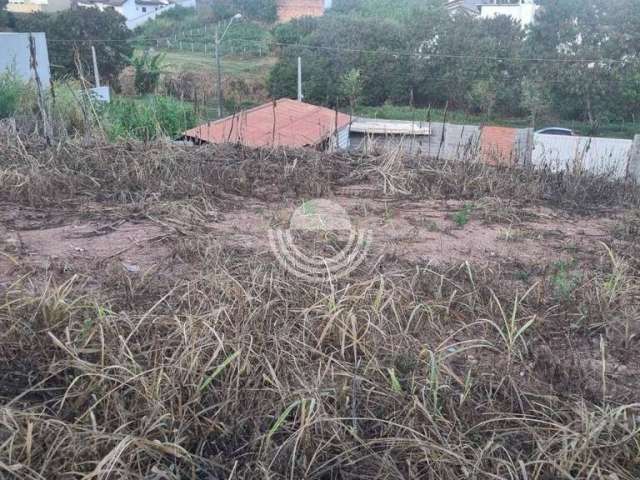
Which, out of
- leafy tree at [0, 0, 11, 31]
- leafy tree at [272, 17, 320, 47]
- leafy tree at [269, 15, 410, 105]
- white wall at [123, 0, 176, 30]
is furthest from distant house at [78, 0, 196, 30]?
leafy tree at [269, 15, 410, 105]

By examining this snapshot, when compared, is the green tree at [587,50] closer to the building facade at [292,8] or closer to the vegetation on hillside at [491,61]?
the vegetation on hillside at [491,61]

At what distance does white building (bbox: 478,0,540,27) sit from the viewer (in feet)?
87.9

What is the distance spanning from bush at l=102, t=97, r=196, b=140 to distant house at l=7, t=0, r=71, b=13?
29686 mm

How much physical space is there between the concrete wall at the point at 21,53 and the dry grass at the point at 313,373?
1124 cm

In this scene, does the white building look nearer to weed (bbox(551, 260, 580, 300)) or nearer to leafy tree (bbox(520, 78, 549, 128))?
leafy tree (bbox(520, 78, 549, 128))

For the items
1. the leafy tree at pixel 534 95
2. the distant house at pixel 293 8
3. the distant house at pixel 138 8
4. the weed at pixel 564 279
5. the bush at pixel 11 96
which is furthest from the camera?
the distant house at pixel 138 8

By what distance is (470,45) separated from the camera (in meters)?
23.5

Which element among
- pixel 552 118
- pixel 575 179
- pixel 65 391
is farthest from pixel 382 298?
pixel 552 118

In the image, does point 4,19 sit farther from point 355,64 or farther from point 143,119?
point 143,119

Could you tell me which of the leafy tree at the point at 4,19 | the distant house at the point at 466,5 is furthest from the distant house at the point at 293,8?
the leafy tree at the point at 4,19

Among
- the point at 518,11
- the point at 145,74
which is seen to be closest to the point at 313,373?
the point at 145,74

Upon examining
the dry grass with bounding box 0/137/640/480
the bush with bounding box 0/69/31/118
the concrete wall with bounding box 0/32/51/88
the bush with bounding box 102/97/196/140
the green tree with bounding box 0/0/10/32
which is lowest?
the dry grass with bounding box 0/137/640/480

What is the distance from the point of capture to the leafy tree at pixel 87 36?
2175cm

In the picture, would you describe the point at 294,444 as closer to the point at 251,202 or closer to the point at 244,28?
the point at 251,202
